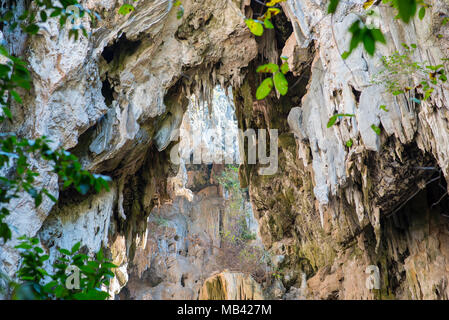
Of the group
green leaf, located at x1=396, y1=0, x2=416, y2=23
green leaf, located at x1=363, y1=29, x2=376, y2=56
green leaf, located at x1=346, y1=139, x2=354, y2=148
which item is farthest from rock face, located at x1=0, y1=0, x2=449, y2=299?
green leaf, located at x1=396, y1=0, x2=416, y2=23

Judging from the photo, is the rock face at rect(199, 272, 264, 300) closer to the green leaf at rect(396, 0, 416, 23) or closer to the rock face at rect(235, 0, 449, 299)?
the rock face at rect(235, 0, 449, 299)

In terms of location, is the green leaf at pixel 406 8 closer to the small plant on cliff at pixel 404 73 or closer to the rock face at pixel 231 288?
the small plant on cliff at pixel 404 73

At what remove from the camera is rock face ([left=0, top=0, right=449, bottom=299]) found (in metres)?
4.96

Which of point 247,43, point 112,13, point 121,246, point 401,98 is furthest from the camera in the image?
point 121,246

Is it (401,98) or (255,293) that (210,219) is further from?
(401,98)

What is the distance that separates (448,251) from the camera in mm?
6117

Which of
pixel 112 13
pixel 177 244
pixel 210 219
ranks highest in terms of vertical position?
pixel 112 13

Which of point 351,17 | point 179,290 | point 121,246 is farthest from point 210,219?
point 351,17

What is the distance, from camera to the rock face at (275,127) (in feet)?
16.3

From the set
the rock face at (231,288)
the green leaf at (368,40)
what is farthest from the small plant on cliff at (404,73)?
the rock face at (231,288)

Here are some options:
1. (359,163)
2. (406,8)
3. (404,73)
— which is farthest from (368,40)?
(359,163)

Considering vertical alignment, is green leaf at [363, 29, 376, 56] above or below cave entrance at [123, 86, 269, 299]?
below

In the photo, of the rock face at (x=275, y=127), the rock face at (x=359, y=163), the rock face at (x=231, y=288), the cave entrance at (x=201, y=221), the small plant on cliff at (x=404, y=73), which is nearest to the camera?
the small plant on cliff at (x=404, y=73)

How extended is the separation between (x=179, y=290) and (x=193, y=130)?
5.87 m
